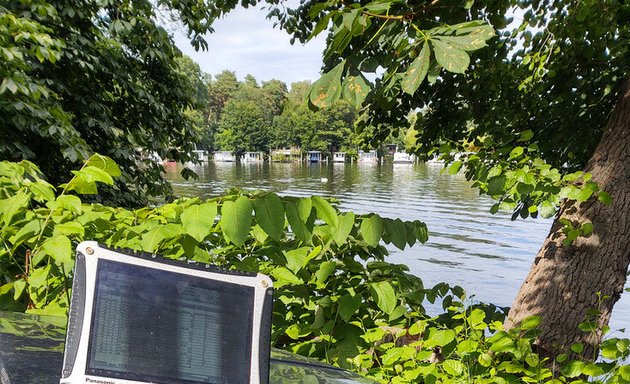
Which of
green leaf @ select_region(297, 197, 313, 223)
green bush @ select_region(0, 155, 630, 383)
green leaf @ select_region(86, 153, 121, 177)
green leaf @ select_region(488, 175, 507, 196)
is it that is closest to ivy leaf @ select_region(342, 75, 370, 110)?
green bush @ select_region(0, 155, 630, 383)

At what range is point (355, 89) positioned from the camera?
265 centimetres

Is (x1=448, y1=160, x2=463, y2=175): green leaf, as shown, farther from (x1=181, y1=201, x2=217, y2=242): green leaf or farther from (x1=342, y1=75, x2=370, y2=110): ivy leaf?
(x1=181, y1=201, x2=217, y2=242): green leaf

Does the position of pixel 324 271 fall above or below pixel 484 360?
above

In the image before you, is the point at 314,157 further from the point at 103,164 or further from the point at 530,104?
the point at 103,164

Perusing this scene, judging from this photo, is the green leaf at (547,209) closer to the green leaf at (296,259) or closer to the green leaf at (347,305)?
the green leaf at (347,305)

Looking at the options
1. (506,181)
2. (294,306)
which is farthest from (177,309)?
(506,181)

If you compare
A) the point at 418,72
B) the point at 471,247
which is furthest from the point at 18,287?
the point at 471,247

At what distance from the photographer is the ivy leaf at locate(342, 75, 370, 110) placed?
260 centimetres

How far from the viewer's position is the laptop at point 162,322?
3.41ft

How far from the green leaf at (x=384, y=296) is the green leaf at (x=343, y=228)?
401mm

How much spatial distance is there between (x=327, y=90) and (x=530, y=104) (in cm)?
360

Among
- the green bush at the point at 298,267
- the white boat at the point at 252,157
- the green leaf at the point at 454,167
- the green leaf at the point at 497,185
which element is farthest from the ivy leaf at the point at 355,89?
the white boat at the point at 252,157

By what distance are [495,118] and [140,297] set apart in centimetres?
503

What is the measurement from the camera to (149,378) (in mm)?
1051
